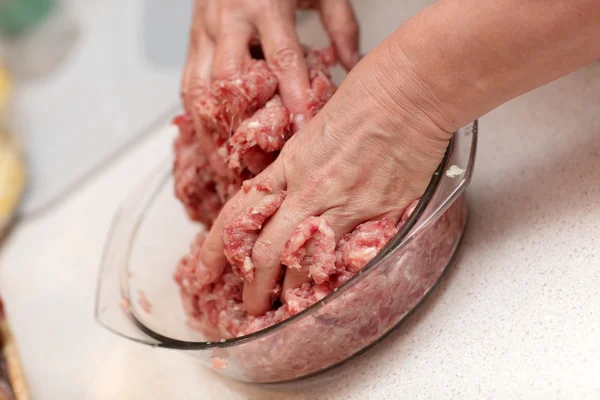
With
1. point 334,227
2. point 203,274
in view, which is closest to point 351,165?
point 334,227

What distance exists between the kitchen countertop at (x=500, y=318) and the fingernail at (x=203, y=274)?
7.3 inches

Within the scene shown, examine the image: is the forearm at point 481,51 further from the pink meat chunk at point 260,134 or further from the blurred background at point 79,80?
the blurred background at point 79,80

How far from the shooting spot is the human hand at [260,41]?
913mm

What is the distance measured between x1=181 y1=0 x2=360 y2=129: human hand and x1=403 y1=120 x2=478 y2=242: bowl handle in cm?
23

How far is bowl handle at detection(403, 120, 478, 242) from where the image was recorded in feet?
2.42

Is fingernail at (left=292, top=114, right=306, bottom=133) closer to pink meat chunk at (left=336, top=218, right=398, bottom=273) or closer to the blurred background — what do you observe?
pink meat chunk at (left=336, top=218, right=398, bottom=273)

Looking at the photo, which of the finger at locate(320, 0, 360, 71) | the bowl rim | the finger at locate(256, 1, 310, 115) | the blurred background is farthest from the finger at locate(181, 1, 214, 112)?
the blurred background

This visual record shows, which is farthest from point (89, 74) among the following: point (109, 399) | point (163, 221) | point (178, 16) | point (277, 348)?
point (277, 348)

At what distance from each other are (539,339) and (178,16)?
127 cm

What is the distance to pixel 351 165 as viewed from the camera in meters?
0.74

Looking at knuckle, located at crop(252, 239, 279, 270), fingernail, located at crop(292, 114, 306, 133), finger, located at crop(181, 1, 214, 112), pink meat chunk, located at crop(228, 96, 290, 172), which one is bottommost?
knuckle, located at crop(252, 239, 279, 270)

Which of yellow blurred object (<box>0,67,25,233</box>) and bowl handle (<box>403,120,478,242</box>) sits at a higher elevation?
yellow blurred object (<box>0,67,25,233</box>)

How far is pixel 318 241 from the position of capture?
29.8 inches

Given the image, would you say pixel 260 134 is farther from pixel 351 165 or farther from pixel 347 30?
pixel 347 30
